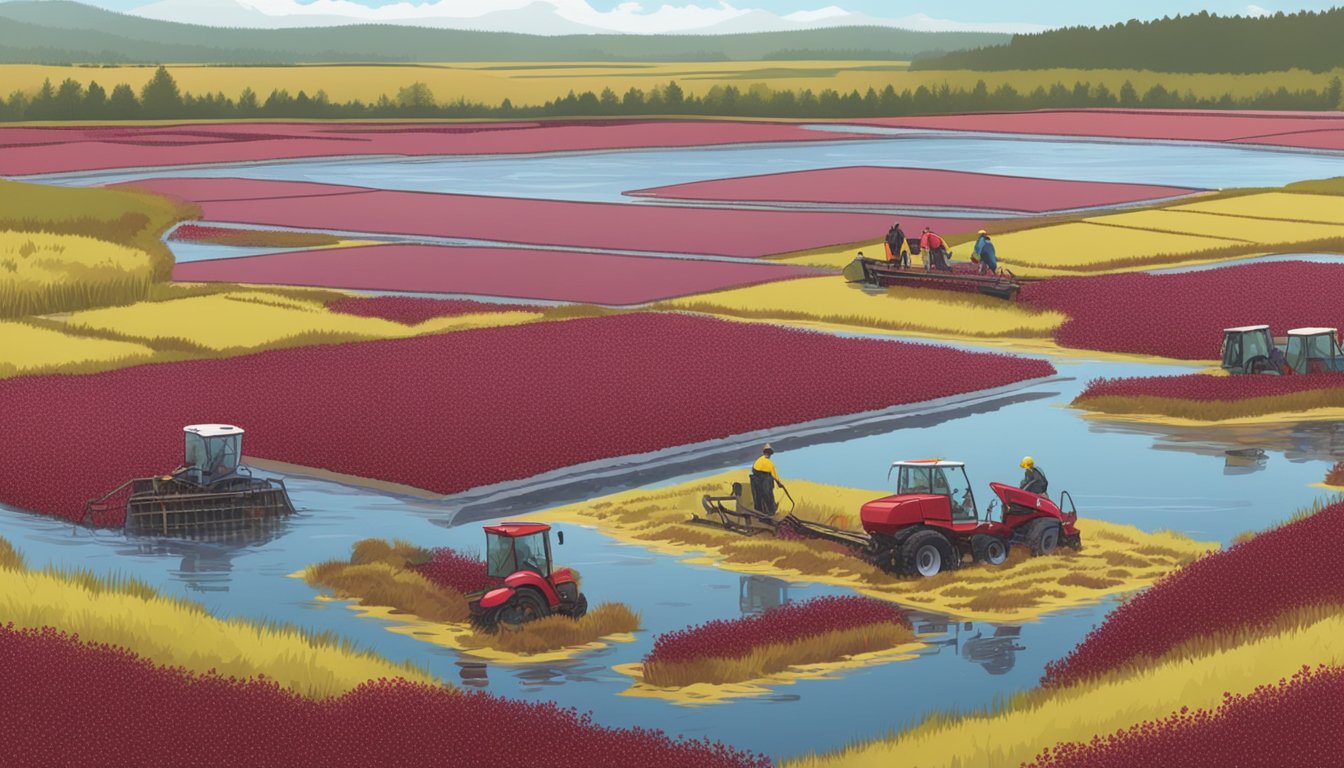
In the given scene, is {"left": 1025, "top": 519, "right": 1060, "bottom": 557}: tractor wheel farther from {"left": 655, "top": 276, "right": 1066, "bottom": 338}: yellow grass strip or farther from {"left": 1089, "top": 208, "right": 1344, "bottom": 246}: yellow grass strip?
{"left": 1089, "top": 208, "right": 1344, "bottom": 246}: yellow grass strip

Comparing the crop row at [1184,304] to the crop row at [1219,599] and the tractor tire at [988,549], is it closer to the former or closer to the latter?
the tractor tire at [988,549]

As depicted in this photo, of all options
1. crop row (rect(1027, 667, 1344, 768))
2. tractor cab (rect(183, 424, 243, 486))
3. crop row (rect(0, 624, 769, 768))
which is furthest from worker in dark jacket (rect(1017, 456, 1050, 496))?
tractor cab (rect(183, 424, 243, 486))

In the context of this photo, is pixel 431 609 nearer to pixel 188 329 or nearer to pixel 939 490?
pixel 939 490

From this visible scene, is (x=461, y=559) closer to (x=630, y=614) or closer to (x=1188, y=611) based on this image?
(x=630, y=614)

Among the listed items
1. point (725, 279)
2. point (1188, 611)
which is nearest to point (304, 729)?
point (1188, 611)

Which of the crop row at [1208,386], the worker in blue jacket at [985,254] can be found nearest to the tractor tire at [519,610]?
the crop row at [1208,386]

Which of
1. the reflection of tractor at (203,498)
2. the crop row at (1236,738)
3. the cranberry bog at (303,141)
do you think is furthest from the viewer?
the cranberry bog at (303,141)
